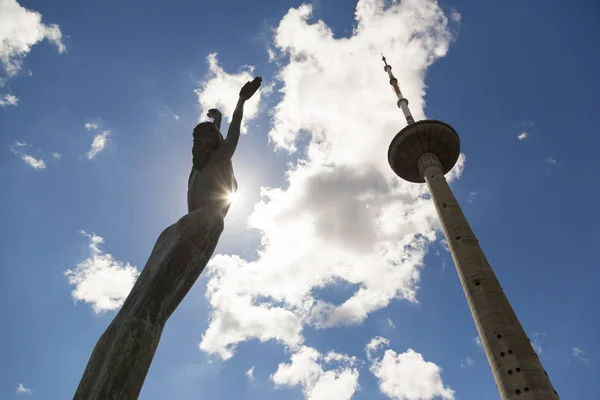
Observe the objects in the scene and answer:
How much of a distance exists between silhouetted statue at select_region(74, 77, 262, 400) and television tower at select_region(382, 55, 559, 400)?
15793mm

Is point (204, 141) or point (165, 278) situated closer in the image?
point (165, 278)

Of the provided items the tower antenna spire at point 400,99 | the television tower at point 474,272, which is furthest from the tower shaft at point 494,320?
the tower antenna spire at point 400,99

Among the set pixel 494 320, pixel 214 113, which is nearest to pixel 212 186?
pixel 214 113

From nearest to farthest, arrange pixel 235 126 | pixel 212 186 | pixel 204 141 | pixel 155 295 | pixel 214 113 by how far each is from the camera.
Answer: pixel 155 295
pixel 212 186
pixel 204 141
pixel 235 126
pixel 214 113

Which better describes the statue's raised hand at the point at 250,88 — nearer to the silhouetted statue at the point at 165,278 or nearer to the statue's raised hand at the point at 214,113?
the statue's raised hand at the point at 214,113

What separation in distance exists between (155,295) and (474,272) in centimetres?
1920

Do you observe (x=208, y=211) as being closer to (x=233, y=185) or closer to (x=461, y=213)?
(x=233, y=185)

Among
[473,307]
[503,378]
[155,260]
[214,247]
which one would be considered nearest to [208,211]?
[214,247]

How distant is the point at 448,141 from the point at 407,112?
26.2ft

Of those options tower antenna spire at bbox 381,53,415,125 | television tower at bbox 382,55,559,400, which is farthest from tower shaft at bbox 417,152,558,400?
tower antenna spire at bbox 381,53,415,125

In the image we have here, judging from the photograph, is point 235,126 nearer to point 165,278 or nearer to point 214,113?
point 214,113

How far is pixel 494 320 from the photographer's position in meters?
17.2

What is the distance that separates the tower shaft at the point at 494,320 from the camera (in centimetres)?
1494

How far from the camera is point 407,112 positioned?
35.7 meters
